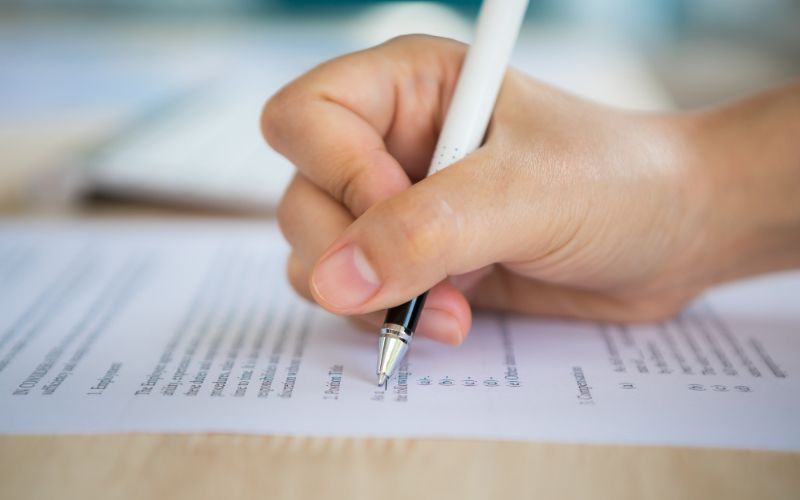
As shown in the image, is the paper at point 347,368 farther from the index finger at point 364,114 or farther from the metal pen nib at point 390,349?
the index finger at point 364,114

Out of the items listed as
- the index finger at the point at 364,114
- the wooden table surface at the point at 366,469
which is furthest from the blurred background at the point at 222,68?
the wooden table surface at the point at 366,469

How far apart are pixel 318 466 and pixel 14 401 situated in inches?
8.0

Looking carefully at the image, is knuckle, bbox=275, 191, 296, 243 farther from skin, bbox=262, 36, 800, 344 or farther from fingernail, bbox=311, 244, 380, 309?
fingernail, bbox=311, 244, 380, 309

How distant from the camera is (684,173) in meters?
0.58

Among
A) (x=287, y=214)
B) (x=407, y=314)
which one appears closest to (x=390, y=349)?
(x=407, y=314)

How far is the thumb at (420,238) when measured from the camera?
0.45 m

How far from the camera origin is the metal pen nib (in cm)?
48

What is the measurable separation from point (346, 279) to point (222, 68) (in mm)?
1220

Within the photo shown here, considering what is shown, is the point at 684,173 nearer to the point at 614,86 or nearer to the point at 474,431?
the point at 474,431

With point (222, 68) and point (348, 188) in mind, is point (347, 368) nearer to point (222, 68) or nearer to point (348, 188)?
point (348, 188)

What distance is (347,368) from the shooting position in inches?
20.4

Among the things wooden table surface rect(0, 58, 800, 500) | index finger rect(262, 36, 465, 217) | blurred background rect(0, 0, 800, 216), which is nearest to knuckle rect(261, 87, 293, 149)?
index finger rect(262, 36, 465, 217)

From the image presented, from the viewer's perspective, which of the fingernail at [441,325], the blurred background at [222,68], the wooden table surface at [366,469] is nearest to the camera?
the wooden table surface at [366,469]

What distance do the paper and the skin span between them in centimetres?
3
